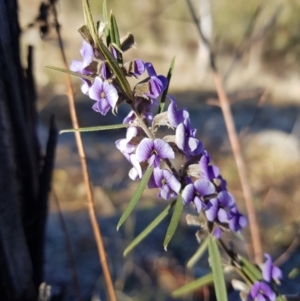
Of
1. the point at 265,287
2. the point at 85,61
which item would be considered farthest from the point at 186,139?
the point at 265,287

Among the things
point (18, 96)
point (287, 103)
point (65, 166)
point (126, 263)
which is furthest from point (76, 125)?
point (287, 103)

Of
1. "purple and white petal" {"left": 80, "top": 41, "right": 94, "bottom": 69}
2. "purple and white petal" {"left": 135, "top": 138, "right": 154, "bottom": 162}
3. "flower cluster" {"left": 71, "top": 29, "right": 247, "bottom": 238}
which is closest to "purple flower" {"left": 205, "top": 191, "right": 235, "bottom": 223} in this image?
"flower cluster" {"left": 71, "top": 29, "right": 247, "bottom": 238}

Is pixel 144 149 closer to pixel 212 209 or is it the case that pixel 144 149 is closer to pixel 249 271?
pixel 212 209

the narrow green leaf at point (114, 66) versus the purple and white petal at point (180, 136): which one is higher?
the narrow green leaf at point (114, 66)

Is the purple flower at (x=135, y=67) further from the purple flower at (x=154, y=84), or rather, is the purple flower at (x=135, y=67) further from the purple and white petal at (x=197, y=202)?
the purple and white petal at (x=197, y=202)

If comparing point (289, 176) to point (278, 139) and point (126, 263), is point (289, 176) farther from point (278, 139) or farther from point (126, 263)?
point (126, 263)

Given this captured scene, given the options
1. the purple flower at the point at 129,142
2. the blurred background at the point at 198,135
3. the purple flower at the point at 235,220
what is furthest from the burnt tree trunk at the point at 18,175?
the purple flower at the point at 235,220

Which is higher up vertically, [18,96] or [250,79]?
[250,79]
